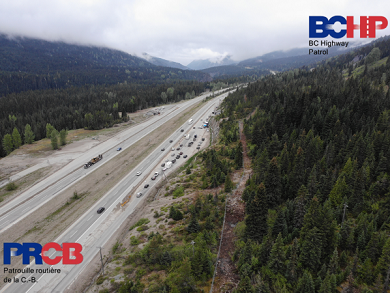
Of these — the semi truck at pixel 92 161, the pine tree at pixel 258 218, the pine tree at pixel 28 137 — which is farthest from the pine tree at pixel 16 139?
the pine tree at pixel 258 218

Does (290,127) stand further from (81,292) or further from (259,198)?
(81,292)

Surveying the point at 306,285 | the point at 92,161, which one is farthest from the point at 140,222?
the point at 92,161

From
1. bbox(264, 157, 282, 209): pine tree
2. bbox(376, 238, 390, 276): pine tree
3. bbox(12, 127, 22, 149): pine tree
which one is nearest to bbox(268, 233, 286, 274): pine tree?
bbox(376, 238, 390, 276): pine tree

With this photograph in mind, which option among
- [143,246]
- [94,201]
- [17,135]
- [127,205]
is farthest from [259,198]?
[17,135]

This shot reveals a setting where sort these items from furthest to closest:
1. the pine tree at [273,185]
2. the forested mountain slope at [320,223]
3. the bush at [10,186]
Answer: the bush at [10,186] < the pine tree at [273,185] < the forested mountain slope at [320,223]

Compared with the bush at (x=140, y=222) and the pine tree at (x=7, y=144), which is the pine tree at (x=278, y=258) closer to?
the bush at (x=140, y=222)

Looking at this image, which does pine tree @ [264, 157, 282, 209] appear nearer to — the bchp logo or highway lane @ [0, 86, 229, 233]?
the bchp logo
